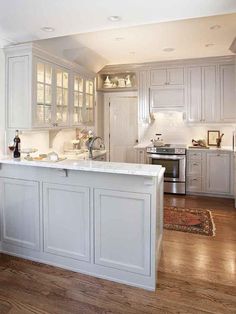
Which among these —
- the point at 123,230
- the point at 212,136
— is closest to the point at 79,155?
the point at 123,230

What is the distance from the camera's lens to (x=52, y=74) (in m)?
3.59

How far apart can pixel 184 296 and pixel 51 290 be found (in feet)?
3.78

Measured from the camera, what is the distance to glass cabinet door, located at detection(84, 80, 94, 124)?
472 cm

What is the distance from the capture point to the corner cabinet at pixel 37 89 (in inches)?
124

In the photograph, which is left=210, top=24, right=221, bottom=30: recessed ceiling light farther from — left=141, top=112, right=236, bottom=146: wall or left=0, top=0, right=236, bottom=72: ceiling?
left=141, top=112, right=236, bottom=146: wall

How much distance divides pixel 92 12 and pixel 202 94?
141 inches

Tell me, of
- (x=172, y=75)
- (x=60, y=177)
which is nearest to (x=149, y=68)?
(x=172, y=75)

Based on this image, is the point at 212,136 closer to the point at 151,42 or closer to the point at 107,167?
the point at 151,42

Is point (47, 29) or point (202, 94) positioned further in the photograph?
point (202, 94)

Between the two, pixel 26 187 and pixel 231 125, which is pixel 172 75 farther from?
pixel 26 187

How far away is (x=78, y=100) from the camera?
441 cm

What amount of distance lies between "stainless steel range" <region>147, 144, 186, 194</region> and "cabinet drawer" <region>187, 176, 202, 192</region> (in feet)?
0.38

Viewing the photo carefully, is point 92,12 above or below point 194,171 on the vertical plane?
above

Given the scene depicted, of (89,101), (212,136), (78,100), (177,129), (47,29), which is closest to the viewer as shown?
(47,29)
